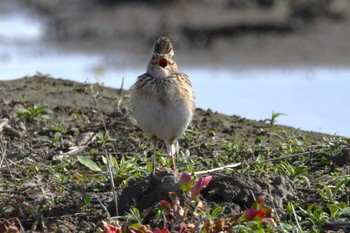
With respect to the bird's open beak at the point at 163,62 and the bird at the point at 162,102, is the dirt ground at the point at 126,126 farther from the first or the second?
the bird's open beak at the point at 163,62

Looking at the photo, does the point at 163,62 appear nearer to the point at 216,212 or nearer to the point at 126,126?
the point at 126,126

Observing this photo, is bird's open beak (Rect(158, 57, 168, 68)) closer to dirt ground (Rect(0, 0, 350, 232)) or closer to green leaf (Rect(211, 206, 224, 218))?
dirt ground (Rect(0, 0, 350, 232))

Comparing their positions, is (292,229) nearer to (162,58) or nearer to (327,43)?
(162,58)

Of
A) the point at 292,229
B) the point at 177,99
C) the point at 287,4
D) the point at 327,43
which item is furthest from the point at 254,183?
the point at 287,4

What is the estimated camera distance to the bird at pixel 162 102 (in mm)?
8414

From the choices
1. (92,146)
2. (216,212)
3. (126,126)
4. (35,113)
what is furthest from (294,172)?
(35,113)

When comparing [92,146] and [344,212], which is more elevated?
[92,146]

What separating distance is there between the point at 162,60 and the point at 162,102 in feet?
1.34

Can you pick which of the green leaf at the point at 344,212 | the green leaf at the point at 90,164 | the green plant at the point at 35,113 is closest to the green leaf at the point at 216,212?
the green leaf at the point at 344,212

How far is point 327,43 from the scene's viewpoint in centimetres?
1691

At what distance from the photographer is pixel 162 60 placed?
8.72 meters

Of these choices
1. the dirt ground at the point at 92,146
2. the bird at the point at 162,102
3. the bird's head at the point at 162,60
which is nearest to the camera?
the dirt ground at the point at 92,146

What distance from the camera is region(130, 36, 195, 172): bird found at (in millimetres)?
8414

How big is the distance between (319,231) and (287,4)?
11232 mm
